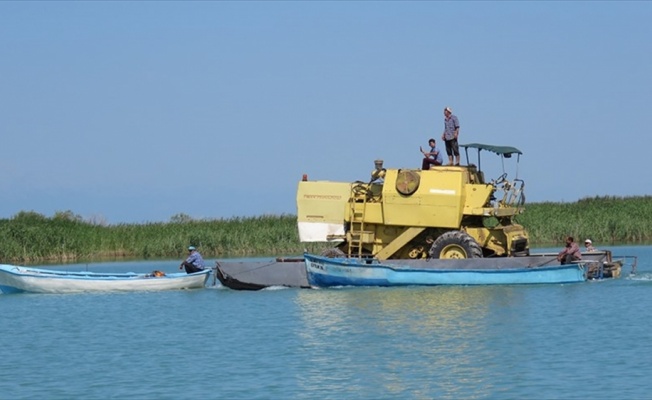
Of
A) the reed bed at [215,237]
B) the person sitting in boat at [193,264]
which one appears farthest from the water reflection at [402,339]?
the reed bed at [215,237]

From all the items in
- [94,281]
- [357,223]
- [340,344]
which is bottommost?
[340,344]

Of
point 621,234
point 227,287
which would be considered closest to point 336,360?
point 227,287

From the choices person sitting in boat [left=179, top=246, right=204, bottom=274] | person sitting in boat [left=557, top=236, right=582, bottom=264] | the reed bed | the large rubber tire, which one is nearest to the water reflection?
the large rubber tire

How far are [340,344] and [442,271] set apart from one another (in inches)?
274

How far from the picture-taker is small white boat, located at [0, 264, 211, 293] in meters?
33.2

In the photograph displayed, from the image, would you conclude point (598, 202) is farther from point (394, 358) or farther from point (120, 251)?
point (394, 358)

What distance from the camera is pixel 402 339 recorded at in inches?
916

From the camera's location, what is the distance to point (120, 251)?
51.4 meters

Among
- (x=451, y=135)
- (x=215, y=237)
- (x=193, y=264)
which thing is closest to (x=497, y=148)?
(x=451, y=135)

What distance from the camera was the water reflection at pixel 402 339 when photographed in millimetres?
19172

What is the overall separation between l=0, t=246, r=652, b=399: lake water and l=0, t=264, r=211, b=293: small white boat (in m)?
0.40

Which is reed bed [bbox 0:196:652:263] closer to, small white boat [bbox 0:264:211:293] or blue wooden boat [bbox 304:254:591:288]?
small white boat [bbox 0:264:211:293]

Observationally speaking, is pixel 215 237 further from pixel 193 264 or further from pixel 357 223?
pixel 357 223

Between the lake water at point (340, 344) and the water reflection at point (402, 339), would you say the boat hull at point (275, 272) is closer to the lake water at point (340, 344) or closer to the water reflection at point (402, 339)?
the lake water at point (340, 344)
